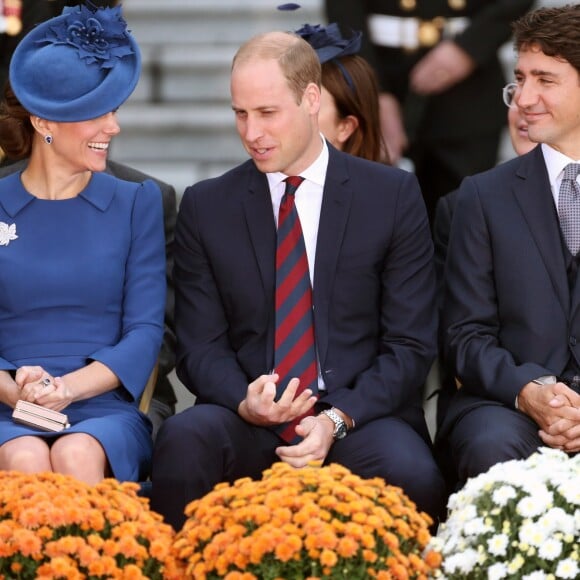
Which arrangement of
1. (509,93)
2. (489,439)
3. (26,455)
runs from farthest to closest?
(509,93), (489,439), (26,455)

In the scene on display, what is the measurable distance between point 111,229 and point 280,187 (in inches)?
20.7

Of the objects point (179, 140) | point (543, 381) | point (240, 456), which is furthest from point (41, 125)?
point (179, 140)

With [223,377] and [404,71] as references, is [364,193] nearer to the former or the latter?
[223,377]

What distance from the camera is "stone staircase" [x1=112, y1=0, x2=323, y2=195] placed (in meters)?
7.77

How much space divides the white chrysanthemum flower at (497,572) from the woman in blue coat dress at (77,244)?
1215mm

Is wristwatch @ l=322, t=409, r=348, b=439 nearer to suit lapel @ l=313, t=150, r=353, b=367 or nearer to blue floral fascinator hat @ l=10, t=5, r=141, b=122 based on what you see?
suit lapel @ l=313, t=150, r=353, b=367

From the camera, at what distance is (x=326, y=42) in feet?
18.4

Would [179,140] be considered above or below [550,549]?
below

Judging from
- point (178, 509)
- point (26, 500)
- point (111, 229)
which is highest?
point (111, 229)

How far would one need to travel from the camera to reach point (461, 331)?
15.8ft

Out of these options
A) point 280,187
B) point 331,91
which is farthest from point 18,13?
point 280,187

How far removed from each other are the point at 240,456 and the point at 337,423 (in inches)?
11.6

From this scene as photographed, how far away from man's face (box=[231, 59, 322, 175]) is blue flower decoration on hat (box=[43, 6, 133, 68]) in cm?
36

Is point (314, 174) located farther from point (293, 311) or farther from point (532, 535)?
point (532, 535)
